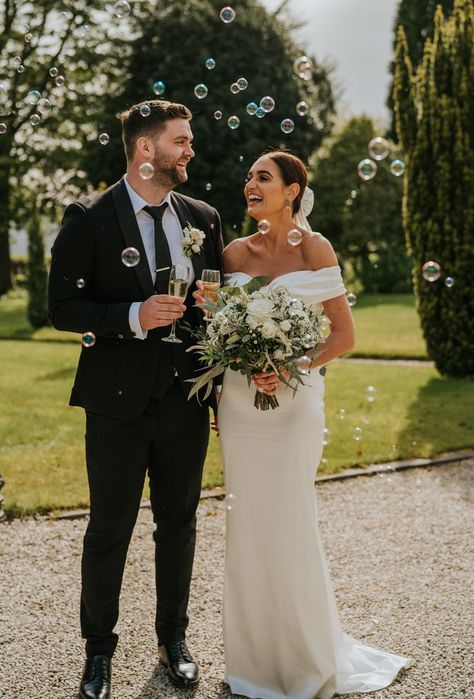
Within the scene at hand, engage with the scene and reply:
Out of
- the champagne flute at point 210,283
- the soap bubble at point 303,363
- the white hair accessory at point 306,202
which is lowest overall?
the soap bubble at point 303,363

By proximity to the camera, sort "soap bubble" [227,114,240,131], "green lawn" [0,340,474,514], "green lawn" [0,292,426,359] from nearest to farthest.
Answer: "soap bubble" [227,114,240,131] → "green lawn" [0,340,474,514] → "green lawn" [0,292,426,359]

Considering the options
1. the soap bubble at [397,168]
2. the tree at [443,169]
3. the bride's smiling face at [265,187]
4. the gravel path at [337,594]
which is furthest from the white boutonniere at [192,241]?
the tree at [443,169]

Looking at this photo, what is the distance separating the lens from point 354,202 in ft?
95.7

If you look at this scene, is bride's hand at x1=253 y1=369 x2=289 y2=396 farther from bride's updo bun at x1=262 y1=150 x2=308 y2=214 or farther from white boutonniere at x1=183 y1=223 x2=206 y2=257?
bride's updo bun at x1=262 y1=150 x2=308 y2=214

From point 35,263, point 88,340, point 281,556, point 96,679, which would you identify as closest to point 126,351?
point 88,340

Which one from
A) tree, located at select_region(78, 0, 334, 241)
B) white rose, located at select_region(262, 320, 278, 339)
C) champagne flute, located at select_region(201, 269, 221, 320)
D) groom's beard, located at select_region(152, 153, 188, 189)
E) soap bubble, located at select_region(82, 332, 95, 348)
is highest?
tree, located at select_region(78, 0, 334, 241)

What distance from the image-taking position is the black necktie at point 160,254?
3482 millimetres

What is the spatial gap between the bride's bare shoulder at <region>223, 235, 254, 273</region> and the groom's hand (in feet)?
2.66

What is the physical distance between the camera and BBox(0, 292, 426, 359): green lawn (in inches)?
566

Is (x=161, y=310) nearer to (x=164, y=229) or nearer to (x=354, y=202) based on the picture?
(x=164, y=229)

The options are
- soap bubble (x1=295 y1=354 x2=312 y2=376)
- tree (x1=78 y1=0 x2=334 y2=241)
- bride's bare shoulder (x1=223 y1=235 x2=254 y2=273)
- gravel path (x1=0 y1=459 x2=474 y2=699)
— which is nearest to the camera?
soap bubble (x1=295 y1=354 x2=312 y2=376)

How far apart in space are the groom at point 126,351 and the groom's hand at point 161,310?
12 centimetres

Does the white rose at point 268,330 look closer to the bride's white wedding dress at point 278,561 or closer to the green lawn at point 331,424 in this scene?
the bride's white wedding dress at point 278,561

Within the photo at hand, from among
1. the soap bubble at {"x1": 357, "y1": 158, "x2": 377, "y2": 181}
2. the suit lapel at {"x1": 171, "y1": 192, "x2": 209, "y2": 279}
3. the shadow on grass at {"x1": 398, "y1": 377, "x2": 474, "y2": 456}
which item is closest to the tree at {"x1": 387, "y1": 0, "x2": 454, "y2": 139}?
the shadow on grass at {"x1": 398, "y1": 377, "x2": 474, "y2": 456}
